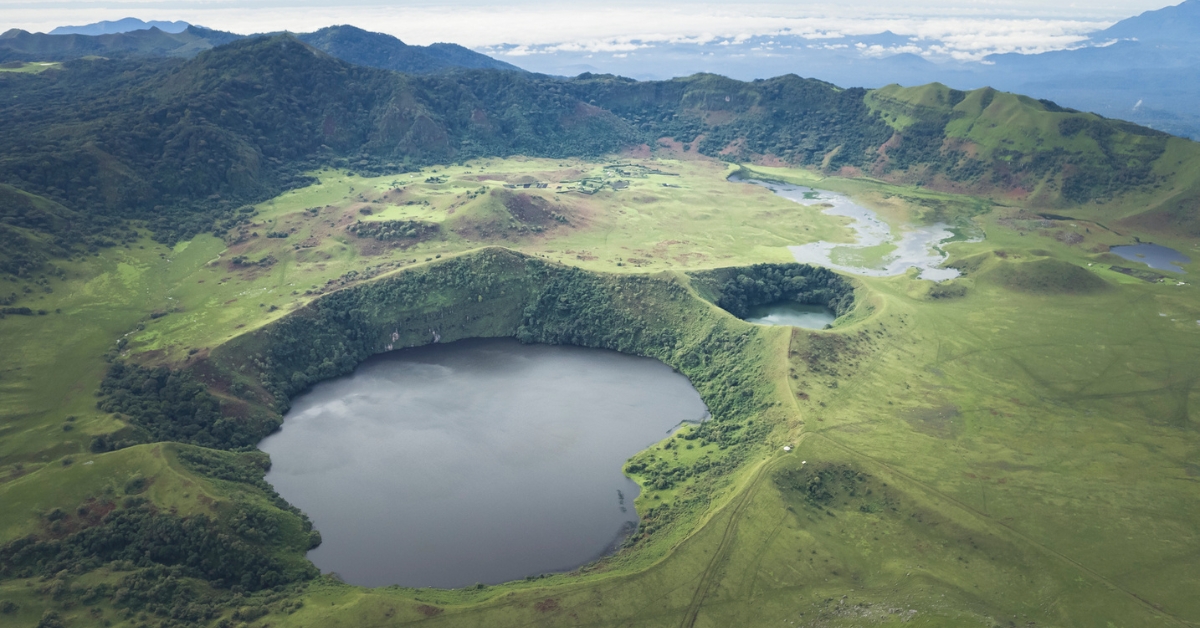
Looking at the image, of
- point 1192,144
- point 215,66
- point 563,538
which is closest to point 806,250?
point 563,538

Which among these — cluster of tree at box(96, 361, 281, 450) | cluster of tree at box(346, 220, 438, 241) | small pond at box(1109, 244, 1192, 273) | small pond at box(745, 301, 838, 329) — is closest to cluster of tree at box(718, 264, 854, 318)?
small pond at box(745, 301, 838, 329)

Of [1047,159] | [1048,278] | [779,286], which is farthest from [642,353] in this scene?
[1047,159]

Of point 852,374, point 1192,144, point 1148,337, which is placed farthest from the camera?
point 1192,144

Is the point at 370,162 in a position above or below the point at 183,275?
above

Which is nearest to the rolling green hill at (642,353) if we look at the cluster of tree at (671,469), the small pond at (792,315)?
the cluster of tree at (671,469)

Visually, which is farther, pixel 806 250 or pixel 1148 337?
pixel 806 250

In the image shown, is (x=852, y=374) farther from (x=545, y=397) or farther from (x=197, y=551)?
(x=197, y=551)
